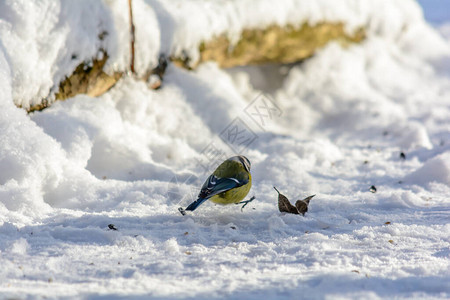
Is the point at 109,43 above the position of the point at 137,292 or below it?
above

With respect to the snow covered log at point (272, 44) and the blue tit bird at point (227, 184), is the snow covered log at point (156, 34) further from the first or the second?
the blue tit bird at point (227, 184)

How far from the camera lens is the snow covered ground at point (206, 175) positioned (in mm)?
2402

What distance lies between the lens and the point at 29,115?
4.05m

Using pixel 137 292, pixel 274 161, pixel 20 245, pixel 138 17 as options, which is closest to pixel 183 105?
pixel 138 17

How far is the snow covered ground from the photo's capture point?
94.6 inches

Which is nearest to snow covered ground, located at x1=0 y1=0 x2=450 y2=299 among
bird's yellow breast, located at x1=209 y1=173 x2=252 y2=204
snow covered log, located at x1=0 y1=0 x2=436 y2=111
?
snow covered log, located at x1=0 y1=0 x2=436 y2=111

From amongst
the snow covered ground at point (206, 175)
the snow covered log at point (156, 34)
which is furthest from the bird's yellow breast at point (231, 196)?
the snow covered log at point (156, 34)

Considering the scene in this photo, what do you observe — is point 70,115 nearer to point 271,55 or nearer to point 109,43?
point 109,43

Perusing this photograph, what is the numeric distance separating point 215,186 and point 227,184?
0.09m

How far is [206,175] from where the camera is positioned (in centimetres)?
431

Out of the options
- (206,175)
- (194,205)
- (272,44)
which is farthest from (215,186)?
(272,44)

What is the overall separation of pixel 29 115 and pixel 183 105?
74.3 inches

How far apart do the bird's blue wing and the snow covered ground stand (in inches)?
8.1

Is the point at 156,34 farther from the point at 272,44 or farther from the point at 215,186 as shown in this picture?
the point at 215,186
